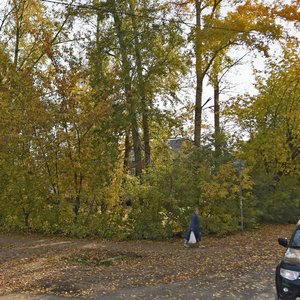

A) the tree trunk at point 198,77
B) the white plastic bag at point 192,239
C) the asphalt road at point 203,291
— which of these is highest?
the tree trunk at point 198,77

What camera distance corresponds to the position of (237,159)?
17500 millimetres

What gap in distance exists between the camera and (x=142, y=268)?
10.8 meters

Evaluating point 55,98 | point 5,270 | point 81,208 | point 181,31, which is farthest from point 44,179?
point 181,31

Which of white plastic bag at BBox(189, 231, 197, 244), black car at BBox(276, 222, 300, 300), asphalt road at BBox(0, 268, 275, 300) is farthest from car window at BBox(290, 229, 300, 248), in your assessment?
white plastic bag at BBox(189, 231, 197, 244)

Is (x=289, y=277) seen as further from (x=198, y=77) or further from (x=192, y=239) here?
(x=198, y=77)

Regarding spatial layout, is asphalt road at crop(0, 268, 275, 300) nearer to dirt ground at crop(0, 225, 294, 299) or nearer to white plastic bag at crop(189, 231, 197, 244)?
dirt ground at crop(0, 225, 294, 299)

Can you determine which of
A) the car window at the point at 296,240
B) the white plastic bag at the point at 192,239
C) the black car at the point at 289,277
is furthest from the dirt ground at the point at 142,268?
the black car at the point at 289,277

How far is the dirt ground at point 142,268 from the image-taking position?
8.56m

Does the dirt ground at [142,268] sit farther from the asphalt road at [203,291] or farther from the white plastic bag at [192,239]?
the white plastic bag at [192,239]

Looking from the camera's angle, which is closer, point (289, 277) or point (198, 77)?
point (289, 277)

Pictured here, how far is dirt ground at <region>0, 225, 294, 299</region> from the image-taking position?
28.1 ft

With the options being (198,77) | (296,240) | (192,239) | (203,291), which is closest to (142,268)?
(203,291)

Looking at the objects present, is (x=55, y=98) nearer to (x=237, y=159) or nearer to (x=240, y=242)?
(x=237, y=159)

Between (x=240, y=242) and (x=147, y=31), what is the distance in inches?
444
